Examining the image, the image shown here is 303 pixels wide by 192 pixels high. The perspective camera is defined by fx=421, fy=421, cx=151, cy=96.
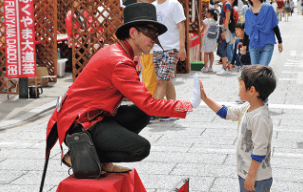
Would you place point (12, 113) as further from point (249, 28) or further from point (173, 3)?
point (249, 28)

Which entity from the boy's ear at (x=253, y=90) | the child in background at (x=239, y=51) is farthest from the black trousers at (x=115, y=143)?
the child in background at (x=239, y=51)

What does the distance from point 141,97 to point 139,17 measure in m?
0.63

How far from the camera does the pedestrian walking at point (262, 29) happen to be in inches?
250

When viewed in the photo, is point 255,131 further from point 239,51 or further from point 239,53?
point 239,53

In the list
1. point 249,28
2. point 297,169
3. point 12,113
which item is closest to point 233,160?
point 297,169

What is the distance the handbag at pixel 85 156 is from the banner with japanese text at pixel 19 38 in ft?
16.4

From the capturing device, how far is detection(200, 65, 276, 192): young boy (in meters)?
2.59

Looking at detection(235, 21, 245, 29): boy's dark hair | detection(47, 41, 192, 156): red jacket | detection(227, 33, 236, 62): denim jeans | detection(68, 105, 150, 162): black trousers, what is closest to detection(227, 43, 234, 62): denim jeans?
detection(227, 33, 236, 62): denim jeans

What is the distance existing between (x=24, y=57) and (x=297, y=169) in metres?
5.21

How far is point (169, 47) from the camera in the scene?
19.8ft

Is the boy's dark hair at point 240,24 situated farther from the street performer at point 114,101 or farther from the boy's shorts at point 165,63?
the street performer at point 114,101

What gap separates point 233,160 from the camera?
4320 millimetres

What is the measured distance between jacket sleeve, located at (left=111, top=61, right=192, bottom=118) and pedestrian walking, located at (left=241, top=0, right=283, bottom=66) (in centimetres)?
402

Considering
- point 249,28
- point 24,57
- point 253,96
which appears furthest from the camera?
point 24,57
